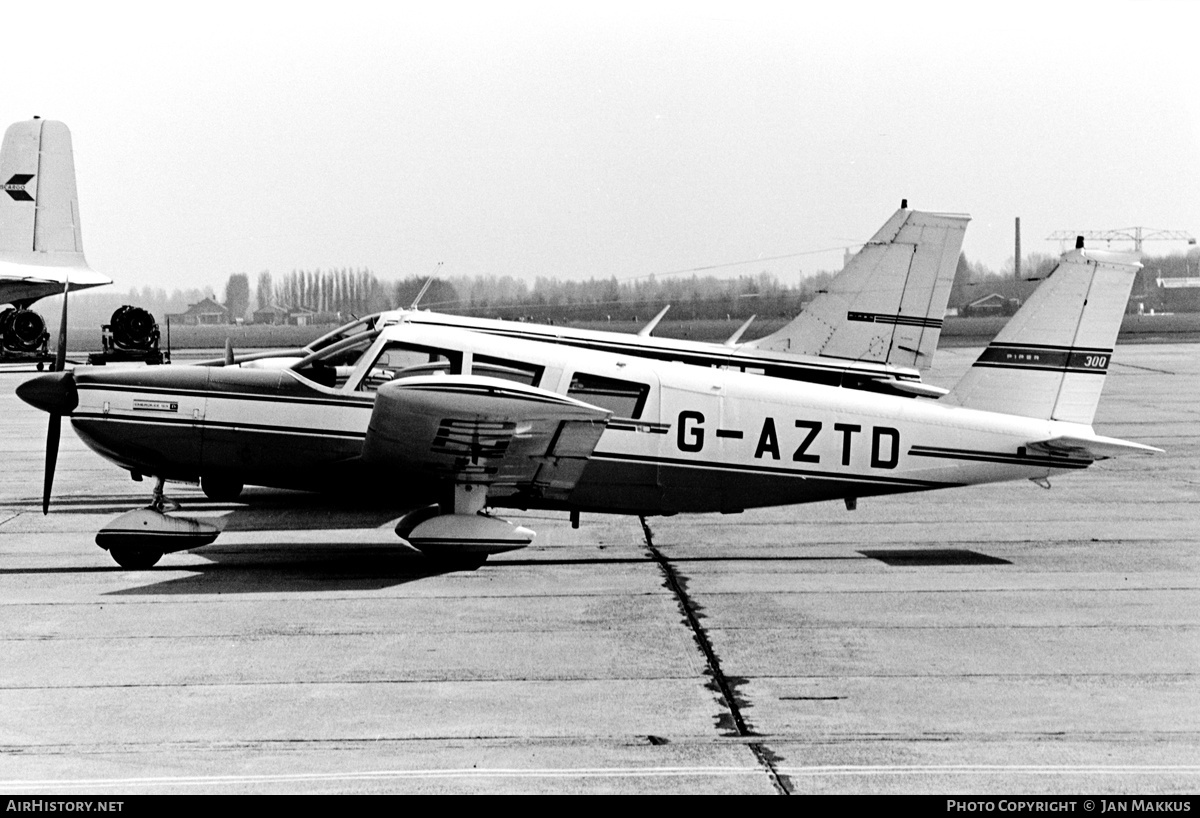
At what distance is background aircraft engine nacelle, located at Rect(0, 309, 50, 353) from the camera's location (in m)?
39.0

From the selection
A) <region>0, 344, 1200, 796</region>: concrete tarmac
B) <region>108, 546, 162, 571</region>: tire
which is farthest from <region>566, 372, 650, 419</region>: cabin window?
<region>108, 546, 162, 571</region>: tire

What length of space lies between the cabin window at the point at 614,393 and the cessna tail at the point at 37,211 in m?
24.1

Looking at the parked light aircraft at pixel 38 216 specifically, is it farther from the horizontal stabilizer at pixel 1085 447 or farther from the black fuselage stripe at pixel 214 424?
the horizontal stabilizer at pixel 1085 447

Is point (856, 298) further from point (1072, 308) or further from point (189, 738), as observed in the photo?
point (189, 738)

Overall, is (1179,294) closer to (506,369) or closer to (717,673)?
(506,369)

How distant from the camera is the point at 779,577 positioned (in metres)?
9.71

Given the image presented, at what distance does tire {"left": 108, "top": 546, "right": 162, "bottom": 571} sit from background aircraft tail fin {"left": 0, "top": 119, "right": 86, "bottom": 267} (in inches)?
942

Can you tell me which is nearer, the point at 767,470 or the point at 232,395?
the point at 232,395

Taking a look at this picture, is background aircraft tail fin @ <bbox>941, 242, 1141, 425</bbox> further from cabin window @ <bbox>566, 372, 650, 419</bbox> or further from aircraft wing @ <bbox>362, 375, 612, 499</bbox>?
aircraft wing @ <bbox>362, 375, 612, 499</bbox>

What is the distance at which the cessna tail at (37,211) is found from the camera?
30984mm

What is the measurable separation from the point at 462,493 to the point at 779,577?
2.55 m

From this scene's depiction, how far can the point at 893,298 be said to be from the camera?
17.5 meters

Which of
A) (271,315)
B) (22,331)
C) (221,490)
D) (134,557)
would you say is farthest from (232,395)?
(271,315)

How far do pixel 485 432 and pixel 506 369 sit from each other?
0.99 m
